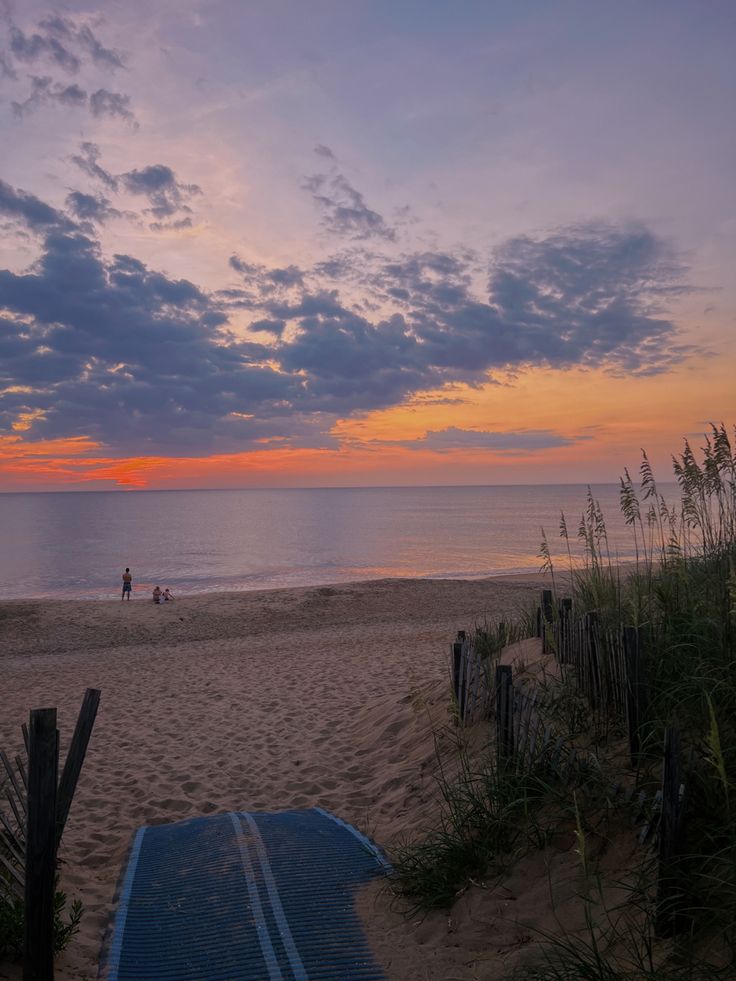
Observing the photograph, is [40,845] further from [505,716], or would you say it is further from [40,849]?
[505,716]

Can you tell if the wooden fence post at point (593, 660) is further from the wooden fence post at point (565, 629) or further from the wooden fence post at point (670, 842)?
the wooden fence post at point (670, 842)

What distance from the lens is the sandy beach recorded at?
13.5ft

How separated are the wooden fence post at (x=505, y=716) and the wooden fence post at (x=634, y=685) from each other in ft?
2.99

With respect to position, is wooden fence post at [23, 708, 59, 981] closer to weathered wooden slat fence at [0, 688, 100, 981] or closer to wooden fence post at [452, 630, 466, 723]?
weathered wooden slat fence at [0, 688, 100, 981]

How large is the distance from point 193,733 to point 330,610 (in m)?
12.6

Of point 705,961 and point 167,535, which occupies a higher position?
point 167,535

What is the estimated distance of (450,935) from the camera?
369 centimetres

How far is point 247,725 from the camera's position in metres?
9.27

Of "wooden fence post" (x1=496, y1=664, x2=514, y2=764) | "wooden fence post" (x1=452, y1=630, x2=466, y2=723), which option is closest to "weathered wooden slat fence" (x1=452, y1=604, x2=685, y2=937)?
"wooden fence post" (x1=496, y1=664, x2=514, y2=764)

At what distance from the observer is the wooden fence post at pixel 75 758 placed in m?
3.51

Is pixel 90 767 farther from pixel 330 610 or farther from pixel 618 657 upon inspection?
pixel 330 610

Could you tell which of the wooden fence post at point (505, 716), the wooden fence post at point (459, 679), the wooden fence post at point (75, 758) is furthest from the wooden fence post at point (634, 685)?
the wooden fence post at point (75, 758)

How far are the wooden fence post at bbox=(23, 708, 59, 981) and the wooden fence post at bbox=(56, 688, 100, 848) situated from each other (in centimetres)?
18

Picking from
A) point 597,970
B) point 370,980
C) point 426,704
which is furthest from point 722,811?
point 426,704
